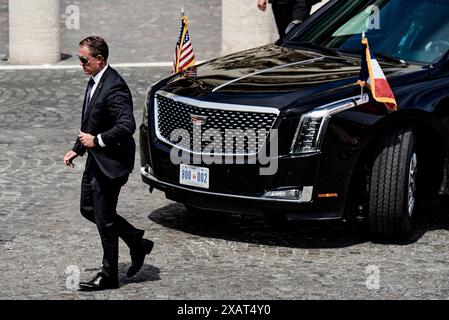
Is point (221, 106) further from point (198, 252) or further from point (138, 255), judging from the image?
point (138, 255)

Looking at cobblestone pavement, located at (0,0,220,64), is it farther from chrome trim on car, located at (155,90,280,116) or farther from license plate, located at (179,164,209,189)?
license plate, located at (179,164,209,189)

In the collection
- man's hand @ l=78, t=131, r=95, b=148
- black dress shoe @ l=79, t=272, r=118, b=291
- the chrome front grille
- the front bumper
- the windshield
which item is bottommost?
black dress shoe @ l=79, t=272, r=118, b=291

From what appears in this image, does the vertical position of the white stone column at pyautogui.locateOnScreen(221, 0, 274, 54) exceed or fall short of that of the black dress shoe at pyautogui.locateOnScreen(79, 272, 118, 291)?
it exceeds it

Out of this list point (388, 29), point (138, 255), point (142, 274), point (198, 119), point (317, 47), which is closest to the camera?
point (138, 255)

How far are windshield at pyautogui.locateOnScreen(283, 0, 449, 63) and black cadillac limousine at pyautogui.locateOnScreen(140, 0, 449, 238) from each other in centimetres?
12

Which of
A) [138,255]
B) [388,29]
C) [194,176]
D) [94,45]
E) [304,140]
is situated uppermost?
[94,45]

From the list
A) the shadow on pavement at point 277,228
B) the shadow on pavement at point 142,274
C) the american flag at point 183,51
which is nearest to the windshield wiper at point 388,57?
the shadow on pavement at point 277,228

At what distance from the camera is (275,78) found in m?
10.2

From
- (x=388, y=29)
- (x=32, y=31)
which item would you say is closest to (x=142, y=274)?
(x=388, y=29)

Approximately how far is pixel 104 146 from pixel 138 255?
824 mm

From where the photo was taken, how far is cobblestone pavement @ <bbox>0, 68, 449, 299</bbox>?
870cm

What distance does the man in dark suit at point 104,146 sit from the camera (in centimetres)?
848

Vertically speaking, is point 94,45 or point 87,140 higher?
point 94,45

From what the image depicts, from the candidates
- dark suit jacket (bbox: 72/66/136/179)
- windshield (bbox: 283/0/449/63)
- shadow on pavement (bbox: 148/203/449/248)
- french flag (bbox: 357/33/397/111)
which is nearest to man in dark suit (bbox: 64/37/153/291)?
dark suit jacket (bbox: 72/66/136/179)
